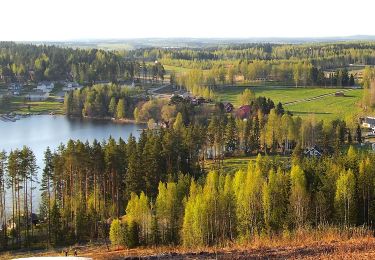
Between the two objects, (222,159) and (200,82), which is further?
(200,82)

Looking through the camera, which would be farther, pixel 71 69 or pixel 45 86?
pixel 71 69

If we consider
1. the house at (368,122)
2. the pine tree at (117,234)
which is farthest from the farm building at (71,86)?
the pine tree at (117,234)

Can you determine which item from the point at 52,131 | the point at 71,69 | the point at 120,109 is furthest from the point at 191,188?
the point at 71,69

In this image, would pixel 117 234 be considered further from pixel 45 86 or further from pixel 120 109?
pixel 45 86

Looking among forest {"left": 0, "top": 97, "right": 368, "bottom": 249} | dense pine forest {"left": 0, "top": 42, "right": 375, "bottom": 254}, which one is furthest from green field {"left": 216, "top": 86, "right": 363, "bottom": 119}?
forest {"left": 0, "top": 97, "right": 368, "bottom": 249}

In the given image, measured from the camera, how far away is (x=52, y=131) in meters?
51.1

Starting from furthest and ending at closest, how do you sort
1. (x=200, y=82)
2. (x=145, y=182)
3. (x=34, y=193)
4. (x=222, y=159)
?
(x=200, y=82) → (x=222, y=159) → (x=34, y=193) → (x=145, y=182)

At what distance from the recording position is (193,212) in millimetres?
17344

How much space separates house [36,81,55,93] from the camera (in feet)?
243

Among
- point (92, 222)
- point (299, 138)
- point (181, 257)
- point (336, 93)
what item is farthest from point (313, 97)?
point (181, 257)

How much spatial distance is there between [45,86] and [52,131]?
26.4 meters

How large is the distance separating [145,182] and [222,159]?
1058cm

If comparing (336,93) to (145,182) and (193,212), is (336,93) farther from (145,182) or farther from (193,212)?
(193,212)

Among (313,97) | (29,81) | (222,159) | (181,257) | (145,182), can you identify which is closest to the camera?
(181,257)
